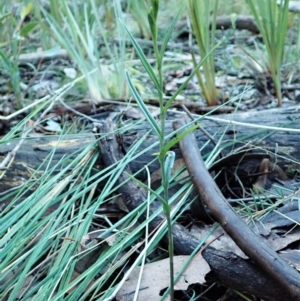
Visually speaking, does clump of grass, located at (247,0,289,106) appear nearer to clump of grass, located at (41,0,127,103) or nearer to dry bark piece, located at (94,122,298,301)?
clump of grass, located at (41,0,127,103)

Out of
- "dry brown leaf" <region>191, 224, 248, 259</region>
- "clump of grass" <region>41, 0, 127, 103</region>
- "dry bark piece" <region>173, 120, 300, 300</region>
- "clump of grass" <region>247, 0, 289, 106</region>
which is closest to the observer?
"dry bark piece" <region>173, 120, 300, 300</region>

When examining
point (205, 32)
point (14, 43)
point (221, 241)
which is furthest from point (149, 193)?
point (14, 43)

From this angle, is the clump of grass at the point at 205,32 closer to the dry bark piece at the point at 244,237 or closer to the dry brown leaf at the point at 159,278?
the dry bark piece at the point at 244,237

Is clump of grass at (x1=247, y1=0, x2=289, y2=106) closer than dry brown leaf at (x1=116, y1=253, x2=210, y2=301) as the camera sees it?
No

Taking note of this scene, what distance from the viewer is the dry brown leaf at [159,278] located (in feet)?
2.70

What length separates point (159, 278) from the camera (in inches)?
33.8

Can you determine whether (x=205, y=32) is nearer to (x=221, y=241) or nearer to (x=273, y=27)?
(x=273, y=27)

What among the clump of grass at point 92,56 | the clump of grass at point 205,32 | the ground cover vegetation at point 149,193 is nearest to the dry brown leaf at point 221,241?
the ground cover vegetation at point 149,193

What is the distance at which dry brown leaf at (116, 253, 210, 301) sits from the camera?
82 cm

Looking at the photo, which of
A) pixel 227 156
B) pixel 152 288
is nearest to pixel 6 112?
pixel 227 156

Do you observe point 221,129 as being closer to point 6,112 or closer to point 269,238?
point 269,238

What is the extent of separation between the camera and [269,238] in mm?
904

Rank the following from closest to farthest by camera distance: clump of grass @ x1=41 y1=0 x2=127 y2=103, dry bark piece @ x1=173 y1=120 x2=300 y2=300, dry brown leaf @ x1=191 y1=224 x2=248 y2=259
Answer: dry bark piece @ x1=173 y1=120 x2=300 y2=300
dry brown leaf @ x1=191 y1=224 x2=248 y2=259
clump of grass @ x1=41 y1=0 x2=127 y2=103

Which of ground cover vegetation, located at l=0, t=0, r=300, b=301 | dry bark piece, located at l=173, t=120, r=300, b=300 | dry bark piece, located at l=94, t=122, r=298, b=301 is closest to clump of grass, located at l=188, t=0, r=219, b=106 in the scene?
ground cover vegetation, located at l=0, t=0, r=300, b=301
